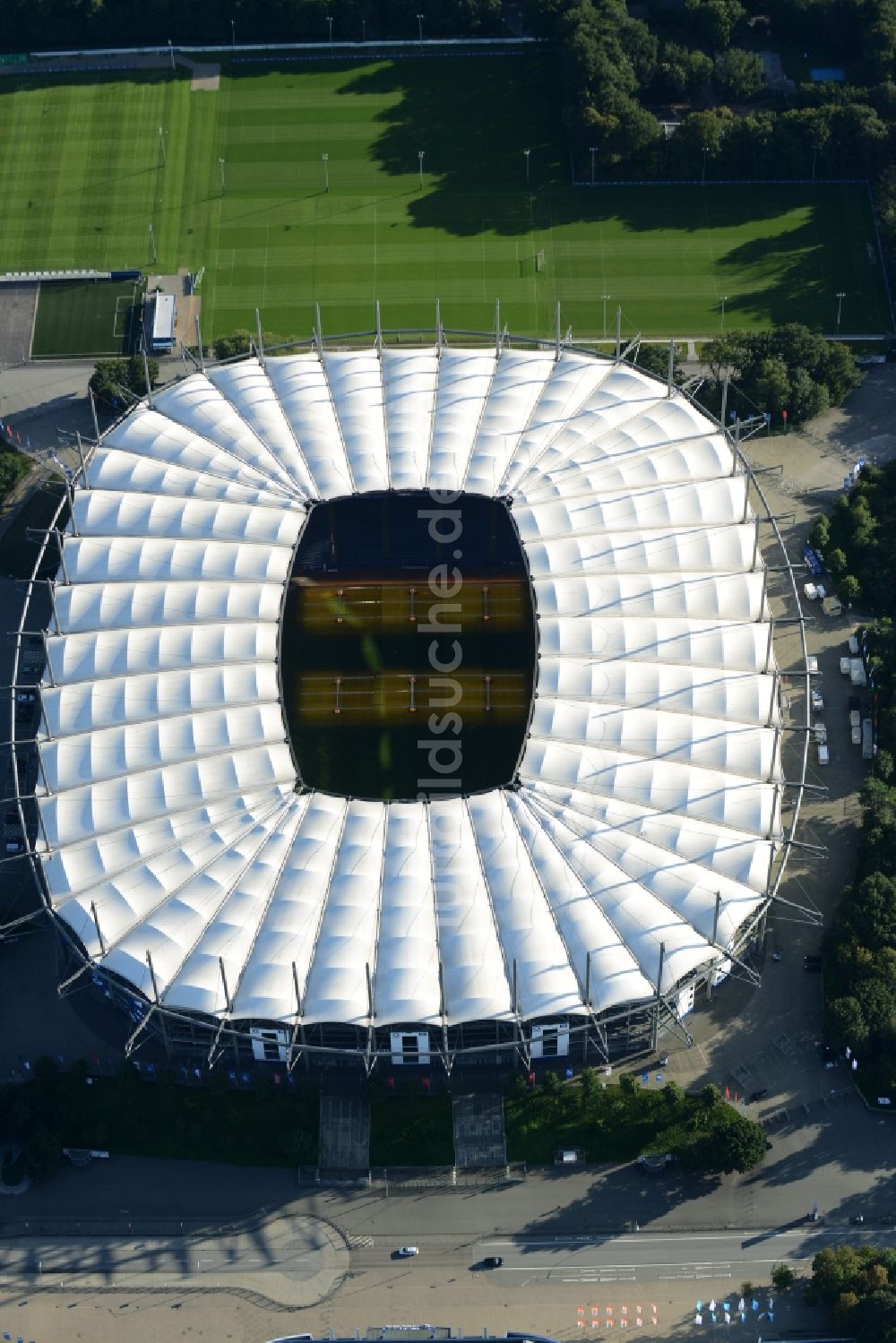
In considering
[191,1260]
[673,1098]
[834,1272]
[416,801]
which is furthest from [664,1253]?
[416,801]

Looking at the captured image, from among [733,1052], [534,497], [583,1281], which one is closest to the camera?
[583,1281]

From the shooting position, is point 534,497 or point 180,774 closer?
point 180,774

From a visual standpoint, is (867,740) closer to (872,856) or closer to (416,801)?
(872,856)

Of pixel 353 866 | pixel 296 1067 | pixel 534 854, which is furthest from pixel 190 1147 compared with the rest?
pixel 534 854

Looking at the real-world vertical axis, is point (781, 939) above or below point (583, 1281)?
above

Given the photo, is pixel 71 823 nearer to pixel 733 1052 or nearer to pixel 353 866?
pixel 353 866

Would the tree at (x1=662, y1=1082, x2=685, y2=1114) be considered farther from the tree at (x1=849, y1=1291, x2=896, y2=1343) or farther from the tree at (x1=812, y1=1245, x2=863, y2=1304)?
the tree at (x1=849, y1=1291, x2=896, y2=1343)
